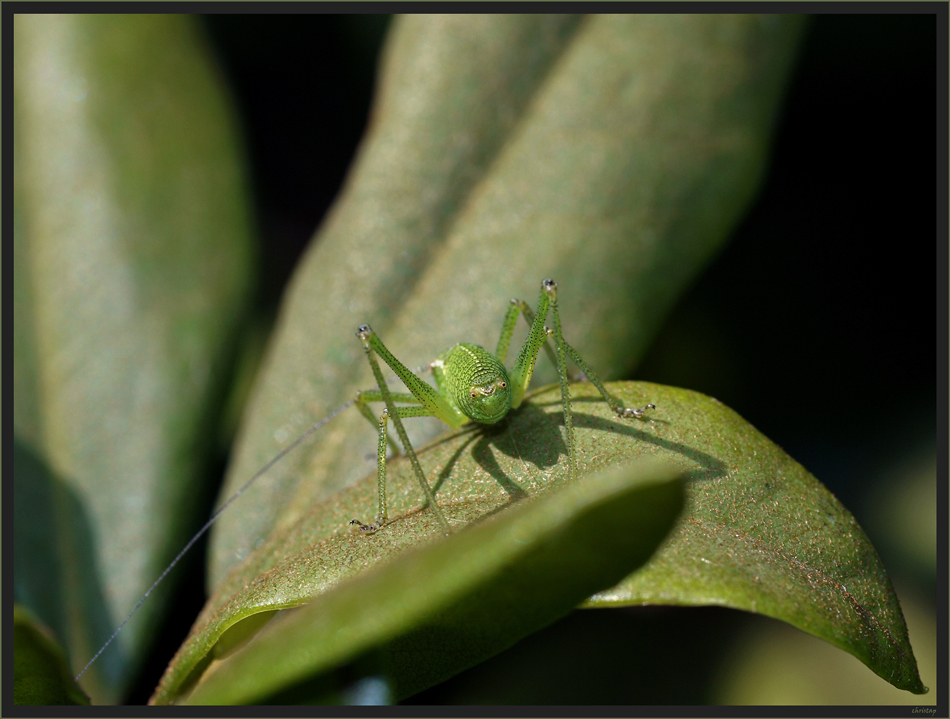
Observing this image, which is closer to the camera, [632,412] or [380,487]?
[632,412]

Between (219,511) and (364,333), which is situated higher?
(364,333)

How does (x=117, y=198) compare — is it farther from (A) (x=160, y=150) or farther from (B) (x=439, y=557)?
(B) (x=439, y=557)

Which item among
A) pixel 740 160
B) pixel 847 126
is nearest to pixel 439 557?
pixel 740 160

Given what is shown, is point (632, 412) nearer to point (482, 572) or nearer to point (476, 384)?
point (476, 384)

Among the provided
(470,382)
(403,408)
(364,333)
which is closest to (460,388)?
(470,382)

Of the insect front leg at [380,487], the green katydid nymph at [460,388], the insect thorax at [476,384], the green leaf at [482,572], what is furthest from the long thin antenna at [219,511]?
the green leaf at [482,572]

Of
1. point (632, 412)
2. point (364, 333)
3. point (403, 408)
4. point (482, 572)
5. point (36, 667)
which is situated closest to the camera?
point (482, 572)

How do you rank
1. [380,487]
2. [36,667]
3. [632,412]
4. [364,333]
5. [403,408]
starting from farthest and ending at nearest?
1. [403,408]
2. [364,333]
3. [380,487]
4. [632,412]
5. [36,667]

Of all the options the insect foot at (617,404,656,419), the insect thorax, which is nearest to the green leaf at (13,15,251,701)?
the insect thorax
